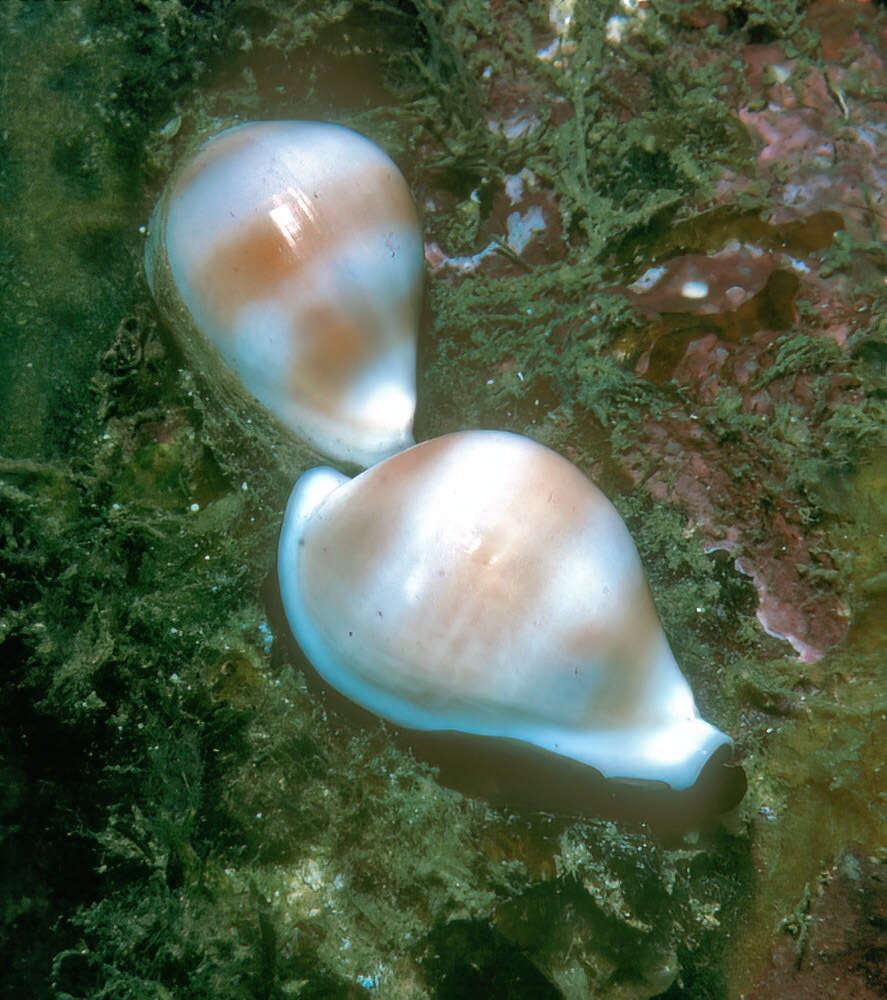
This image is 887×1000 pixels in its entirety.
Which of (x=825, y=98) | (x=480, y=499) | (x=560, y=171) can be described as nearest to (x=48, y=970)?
(x=480, y=499)

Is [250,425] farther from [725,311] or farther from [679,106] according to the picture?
[679,106]

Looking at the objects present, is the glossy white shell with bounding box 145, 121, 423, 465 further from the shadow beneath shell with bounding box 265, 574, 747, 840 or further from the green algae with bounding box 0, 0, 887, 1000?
the shadow beneath shell with bounding box 265, 574, 747, 840

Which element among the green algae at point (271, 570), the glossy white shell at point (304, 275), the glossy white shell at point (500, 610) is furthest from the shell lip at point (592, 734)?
the glossy white shell at point (304, 275)

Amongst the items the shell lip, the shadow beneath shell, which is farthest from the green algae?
the shell lip

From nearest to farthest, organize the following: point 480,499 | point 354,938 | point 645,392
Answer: point 480,499, point 354,938, point 645,392

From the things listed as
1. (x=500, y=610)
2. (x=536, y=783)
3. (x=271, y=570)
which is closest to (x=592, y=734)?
(x=536, y=783)

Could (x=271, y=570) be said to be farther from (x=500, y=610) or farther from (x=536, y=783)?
(x=536, y=783)

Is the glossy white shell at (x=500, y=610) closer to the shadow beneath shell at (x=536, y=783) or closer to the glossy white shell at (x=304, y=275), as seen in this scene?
the shadow beneath shell at (x=536, y=783)
